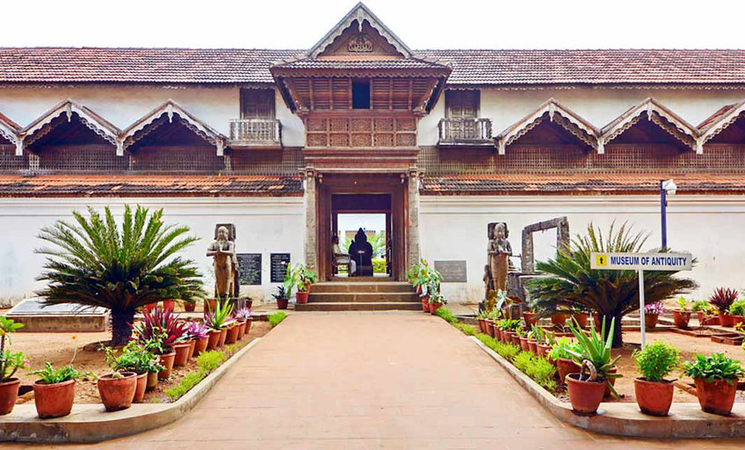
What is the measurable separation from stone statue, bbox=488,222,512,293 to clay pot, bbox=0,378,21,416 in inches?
325

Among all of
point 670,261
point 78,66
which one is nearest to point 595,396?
point 670,261

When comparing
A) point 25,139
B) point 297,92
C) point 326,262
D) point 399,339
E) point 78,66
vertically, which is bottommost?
point 399,339

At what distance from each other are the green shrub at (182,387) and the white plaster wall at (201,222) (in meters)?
8.54

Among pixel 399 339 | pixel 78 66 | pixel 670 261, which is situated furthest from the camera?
pixel 78 66

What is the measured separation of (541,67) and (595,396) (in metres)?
14.9

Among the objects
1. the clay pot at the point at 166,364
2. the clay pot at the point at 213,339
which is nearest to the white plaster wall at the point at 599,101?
the clay pot at the point at 213,339

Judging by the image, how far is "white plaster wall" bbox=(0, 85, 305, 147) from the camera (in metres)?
15.4

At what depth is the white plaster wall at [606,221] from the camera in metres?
14.0

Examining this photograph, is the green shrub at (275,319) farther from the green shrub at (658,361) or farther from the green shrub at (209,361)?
the green shrub at (658,361)

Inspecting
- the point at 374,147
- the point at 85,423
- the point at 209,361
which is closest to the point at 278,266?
the point at 374,147

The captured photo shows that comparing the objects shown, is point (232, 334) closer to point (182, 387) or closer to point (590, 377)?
point (182, 387)

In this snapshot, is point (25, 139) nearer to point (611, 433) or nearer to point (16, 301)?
point (16, 301)

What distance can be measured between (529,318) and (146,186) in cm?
1171

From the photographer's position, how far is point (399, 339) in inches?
317
